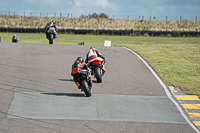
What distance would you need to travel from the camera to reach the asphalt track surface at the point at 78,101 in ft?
27.9

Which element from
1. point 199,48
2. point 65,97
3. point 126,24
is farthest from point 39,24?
point 65,97

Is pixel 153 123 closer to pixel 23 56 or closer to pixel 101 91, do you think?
pixel 101 91

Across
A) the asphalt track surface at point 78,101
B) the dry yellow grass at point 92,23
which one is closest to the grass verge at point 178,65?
the asphalt track surface at point 78,101

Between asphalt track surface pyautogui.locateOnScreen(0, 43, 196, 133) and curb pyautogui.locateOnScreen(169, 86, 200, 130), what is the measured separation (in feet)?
1.31

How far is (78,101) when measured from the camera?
34.8ft

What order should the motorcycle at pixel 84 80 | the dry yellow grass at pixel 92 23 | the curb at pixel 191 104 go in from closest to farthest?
the curb at pixel 191 104, the motorcycle at pixel 84 80, the dry yellow grass at pixel 92 23

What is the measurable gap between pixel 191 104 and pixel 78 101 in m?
Result: 3.94

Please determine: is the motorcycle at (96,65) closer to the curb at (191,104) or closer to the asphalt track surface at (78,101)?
the asphalt track surface at (78,101)

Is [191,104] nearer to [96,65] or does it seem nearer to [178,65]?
[96,65]

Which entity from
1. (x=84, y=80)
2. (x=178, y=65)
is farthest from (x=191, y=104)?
(x=178, y=65)

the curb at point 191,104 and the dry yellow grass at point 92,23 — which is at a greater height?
the dry yellow grass at point 92,23

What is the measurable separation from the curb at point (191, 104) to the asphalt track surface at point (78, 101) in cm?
40

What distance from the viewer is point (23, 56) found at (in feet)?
58.7

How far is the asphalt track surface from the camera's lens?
8.52m
